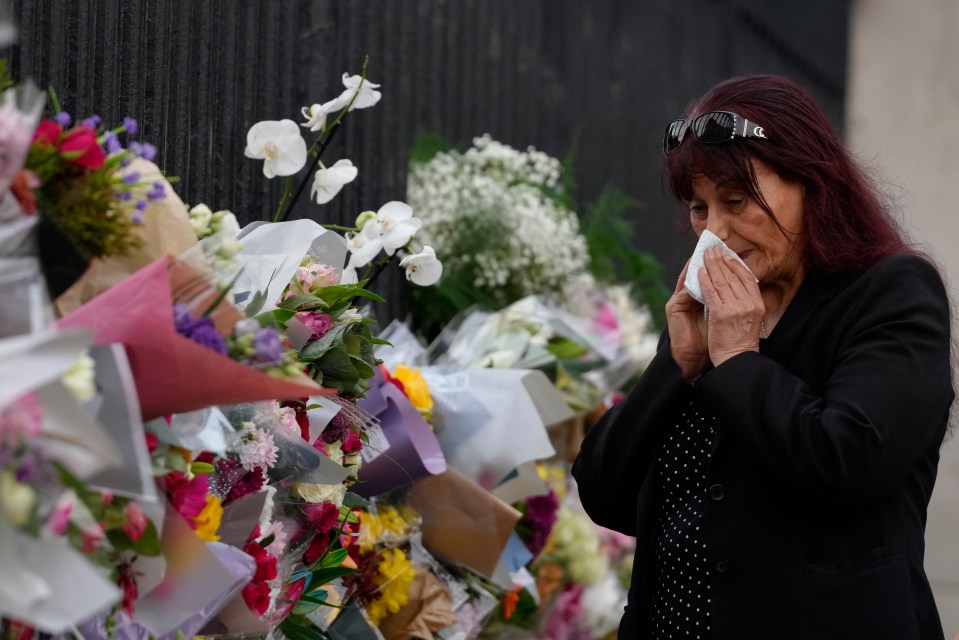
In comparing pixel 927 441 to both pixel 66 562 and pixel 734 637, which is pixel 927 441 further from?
pixel 66 562

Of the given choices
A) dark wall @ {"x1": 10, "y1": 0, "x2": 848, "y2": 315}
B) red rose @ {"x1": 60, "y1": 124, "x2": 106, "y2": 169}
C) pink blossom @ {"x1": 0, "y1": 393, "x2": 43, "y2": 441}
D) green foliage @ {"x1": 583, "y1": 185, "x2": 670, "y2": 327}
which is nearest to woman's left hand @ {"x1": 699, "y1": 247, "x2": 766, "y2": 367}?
dark wall @ {"x1": 10, "y1": 0, "x2": 848, "y2": 315}

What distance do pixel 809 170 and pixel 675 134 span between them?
267mm

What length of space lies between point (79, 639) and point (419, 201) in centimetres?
256

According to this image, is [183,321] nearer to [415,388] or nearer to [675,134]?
[675,134]

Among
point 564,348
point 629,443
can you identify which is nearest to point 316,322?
point 629,443

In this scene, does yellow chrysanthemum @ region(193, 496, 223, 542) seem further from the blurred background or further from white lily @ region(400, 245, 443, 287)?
the blurred background

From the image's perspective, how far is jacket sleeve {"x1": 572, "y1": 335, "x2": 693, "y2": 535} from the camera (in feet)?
7.48

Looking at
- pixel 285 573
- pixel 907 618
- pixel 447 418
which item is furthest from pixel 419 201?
pixel 907 618

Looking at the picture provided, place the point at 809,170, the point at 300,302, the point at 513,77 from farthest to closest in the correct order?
the point at 513,77
the point at 809,170
the point at 300,302

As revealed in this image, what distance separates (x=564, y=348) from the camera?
3.59 m

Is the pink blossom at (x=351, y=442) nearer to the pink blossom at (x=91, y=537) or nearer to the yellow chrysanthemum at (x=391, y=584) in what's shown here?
the yellow chrysanthemum at (x=391, y=584)

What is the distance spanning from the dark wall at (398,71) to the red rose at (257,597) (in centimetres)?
118

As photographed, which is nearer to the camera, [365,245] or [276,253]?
[276,253]

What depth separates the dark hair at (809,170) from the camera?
2.21 meters
